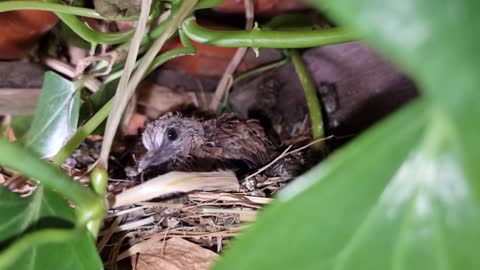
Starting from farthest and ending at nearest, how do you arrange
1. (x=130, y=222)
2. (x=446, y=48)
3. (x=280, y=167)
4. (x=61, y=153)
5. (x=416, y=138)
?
(x=280, y=167) < (x=130, y=222) < (x=61, y=153) < (x=416, y=138) < (x=446, y=48)

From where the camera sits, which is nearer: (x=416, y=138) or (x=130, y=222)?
(x=416, y=138)

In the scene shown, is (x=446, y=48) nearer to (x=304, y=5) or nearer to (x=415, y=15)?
(x=415, y=15)

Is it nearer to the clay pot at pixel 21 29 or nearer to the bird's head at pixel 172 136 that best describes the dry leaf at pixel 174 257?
the bird's head at pixel 172 136

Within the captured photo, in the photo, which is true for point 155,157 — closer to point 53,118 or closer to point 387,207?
point 53,118

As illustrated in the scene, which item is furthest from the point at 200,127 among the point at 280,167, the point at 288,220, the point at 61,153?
the point at 288,220

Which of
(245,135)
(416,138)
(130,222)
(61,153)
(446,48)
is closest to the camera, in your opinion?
(446,48)

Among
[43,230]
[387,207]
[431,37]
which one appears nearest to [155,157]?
[43,230]

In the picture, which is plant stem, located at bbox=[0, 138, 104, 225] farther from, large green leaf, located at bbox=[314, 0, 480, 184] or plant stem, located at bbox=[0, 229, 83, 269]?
large green leaf, located at bbox=[314, 0, 480, 184]
